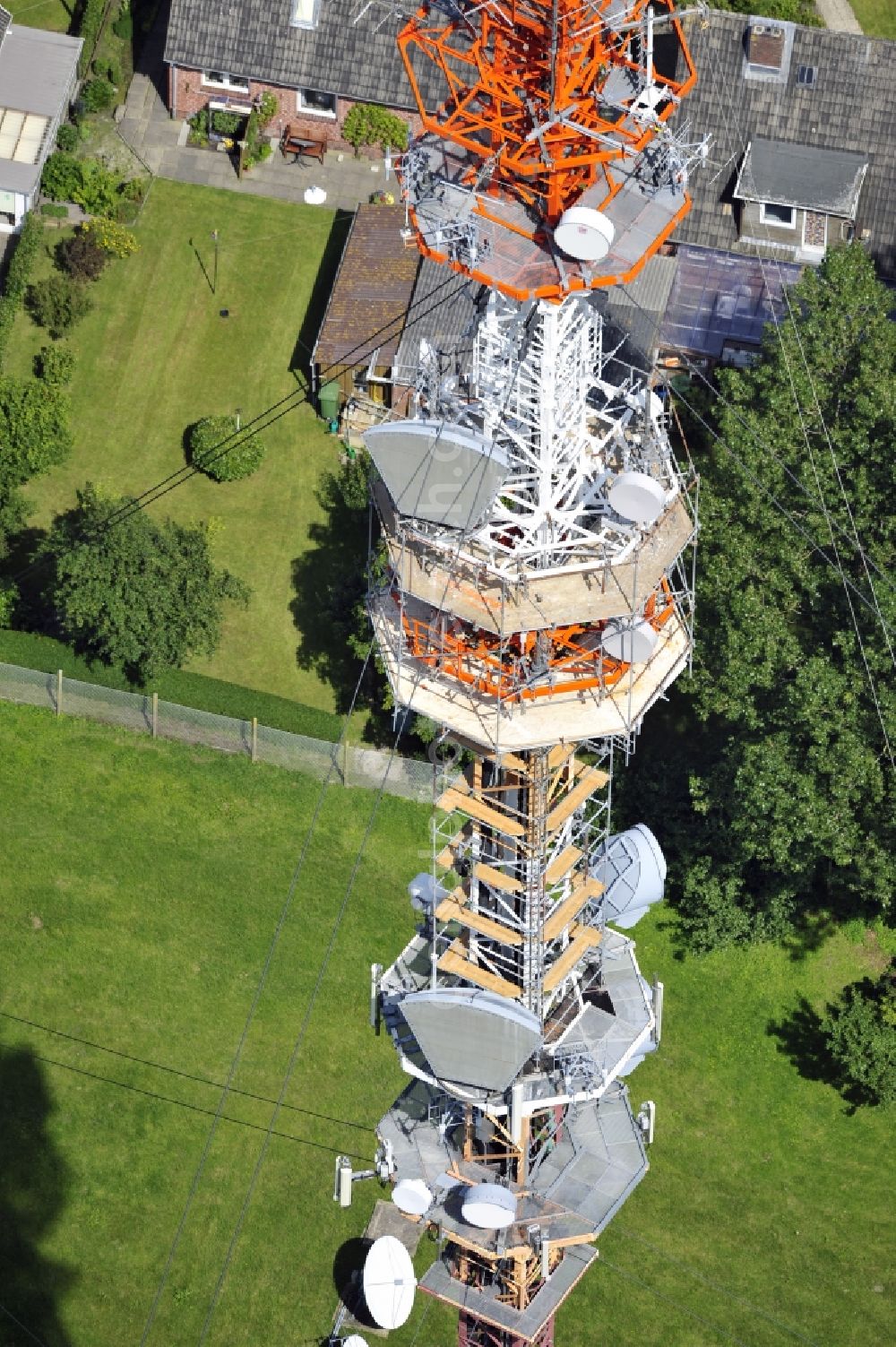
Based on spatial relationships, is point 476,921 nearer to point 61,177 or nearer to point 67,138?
point 61,177

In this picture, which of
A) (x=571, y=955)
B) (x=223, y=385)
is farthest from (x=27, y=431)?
(x=571, y=955)

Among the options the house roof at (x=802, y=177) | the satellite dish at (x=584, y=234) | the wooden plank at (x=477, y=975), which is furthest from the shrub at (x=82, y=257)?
the satellite dish at (x=584, y=234)

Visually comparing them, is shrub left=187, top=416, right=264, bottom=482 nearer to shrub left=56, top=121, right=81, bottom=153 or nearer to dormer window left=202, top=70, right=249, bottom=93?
shrub left=56, top=121, right=81, bottom=153

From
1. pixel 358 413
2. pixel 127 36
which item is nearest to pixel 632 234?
pixel 358 413

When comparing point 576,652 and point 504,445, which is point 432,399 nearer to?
point 504,445

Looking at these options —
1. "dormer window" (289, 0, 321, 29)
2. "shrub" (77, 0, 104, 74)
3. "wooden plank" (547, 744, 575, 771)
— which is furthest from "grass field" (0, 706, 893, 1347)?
"dormer window" (289, 0, 321, 29)
